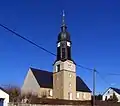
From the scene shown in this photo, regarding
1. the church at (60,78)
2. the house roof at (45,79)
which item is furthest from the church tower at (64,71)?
the house roof at (45,79)

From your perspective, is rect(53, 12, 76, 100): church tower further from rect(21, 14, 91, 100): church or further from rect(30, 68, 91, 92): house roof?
rect(30, 68, 91, 92): house roof

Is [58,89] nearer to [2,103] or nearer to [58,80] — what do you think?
[58,80]

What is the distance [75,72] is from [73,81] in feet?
8.29

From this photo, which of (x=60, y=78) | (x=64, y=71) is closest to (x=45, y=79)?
(x=60, y=78)

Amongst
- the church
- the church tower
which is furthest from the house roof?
the church tower

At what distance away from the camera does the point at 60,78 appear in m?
73.2

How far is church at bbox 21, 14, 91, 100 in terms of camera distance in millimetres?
72500

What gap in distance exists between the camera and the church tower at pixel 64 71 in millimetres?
72312

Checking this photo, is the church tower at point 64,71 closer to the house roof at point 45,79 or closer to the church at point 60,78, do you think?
the church at point 60,78

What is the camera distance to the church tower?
72312mm

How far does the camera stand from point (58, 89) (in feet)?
241

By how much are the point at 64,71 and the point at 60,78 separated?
6.97 feet

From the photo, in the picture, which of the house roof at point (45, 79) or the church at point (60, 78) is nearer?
the church at point (60, 78)

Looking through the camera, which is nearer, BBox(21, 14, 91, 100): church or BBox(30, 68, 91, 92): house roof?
BBox(21, 14, 91, 100): church
